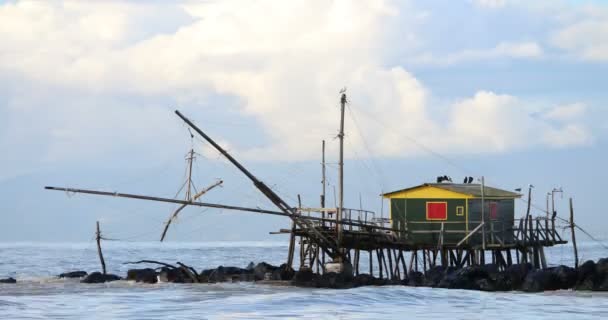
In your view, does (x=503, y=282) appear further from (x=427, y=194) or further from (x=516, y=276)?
(x=427, y=194)

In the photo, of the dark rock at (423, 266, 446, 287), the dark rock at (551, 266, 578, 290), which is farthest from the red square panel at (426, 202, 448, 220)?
the dark rock at (551, 266, 578, 290)

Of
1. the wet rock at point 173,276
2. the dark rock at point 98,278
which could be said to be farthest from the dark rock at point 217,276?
the dark rock at point 98,278

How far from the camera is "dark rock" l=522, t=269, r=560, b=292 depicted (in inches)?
1782

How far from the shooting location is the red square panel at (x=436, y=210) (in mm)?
51344

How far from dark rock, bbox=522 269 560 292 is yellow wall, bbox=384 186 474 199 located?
654cm

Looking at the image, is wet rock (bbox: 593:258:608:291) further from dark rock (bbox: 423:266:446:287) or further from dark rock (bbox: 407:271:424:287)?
dark rock (bbox: 407:271:424:287)

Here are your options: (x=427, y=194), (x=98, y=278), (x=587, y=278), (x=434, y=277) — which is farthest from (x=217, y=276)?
(x=587, y=278)

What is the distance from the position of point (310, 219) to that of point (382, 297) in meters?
6.31

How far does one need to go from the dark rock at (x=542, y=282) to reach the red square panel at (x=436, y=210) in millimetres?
6847

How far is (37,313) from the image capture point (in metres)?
37.2

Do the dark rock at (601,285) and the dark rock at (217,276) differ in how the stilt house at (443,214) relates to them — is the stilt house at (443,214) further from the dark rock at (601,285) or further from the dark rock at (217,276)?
the dark rock at (217,276)

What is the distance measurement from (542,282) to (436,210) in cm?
769

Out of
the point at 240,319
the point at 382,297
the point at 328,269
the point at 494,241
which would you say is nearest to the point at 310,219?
the point at 328,269

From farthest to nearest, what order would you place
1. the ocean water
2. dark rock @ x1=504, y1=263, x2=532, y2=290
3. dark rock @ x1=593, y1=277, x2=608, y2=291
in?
dark rock @ x1=504, y1=263, x2=532, y2=290 < dark rock @ x1=593, y1=277, x2=608, y2=291 < the ocean water
